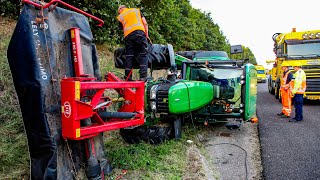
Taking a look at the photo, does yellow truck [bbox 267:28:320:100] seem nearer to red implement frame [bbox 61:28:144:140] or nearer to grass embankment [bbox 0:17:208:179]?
grass embankment [bbox 0:17:208:179]

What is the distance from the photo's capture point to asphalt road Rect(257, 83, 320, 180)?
13.4ft

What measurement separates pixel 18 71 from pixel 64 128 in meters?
0.69

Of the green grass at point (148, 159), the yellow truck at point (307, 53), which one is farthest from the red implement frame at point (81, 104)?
the yellow truck at point (307, 53)

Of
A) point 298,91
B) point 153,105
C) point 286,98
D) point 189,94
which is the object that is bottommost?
point 286,98

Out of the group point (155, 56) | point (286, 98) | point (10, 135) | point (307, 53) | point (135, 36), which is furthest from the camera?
point (307, 53)

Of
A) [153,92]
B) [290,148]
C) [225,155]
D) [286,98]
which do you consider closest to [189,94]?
[153,92]

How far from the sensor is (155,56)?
4.98 m

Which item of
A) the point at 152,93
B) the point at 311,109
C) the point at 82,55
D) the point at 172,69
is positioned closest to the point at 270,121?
the point at 311,109

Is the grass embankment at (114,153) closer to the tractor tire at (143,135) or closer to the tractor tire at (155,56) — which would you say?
the tractor tire at (143,135)

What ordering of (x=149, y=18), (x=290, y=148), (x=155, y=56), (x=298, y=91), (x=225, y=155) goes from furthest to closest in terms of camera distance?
(x=149, y=18)
(x=298, y=91)
(x=290, y=148)
(x=155, y=56)
(x=225, y=155)

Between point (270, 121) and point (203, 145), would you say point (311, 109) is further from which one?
point (203, 145)

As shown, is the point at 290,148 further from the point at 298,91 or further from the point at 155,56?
the point at 298,91

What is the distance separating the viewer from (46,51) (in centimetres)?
280

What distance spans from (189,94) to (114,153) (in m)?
1.50
